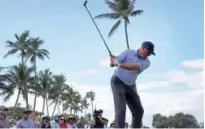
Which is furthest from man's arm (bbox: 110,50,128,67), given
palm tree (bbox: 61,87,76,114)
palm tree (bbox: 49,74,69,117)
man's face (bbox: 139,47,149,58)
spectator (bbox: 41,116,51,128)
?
palm tree (bbox: 61,87,76,114)

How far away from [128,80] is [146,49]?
0.52m

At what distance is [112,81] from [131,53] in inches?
19.4

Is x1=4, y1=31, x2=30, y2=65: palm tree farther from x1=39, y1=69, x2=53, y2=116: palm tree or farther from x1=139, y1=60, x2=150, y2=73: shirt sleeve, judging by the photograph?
x1=139, y1=60, x2=150, y2=73: shirt sleeve

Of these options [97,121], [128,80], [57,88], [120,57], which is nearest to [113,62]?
[120,57]

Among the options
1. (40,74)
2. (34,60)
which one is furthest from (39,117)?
(40,74)

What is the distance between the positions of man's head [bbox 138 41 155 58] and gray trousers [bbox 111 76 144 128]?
494 mm

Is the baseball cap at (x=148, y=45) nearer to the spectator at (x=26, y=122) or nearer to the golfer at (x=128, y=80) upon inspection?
the golfer at (x=128, y=80)

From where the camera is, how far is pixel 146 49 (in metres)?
5.89

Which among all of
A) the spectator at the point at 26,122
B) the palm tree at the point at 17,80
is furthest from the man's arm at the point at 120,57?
the palm tree at the point at 17,80

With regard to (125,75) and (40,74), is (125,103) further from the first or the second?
(40,74)

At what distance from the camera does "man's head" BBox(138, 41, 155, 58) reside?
5863 millimetres

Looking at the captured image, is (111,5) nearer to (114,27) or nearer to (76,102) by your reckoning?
(114,27)

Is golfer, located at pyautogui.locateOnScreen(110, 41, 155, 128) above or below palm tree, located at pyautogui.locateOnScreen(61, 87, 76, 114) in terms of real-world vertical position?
below

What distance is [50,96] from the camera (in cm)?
7375
